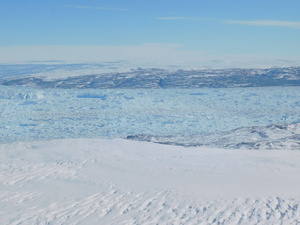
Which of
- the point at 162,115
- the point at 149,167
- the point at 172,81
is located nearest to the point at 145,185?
the point at 149,167

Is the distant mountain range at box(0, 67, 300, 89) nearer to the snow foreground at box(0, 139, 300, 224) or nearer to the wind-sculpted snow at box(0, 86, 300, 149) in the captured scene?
the wind-sculpted snow at box(0, 86, 300, 149)

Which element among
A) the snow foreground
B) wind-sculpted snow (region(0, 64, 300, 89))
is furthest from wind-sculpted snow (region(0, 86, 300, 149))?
wind-sculpted snow (region(0, 64, 300, 89))

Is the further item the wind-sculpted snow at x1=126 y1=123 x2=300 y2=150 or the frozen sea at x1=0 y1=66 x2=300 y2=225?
the wind-sculpted snow at x1=126 y1=123 x2=300 y2=150

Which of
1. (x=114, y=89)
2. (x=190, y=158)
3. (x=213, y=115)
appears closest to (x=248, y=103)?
(x=213, y=115)

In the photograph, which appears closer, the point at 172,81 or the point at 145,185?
the point at 145,185

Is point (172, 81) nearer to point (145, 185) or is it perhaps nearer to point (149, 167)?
point (149, 167)

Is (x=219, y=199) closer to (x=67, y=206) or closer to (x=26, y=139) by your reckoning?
(x=67, y=206)

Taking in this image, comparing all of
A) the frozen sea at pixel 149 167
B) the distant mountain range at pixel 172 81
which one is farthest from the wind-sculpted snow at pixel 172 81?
the frozen sea at pixel 149 167

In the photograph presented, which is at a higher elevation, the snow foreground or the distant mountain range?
the distant mountain range
